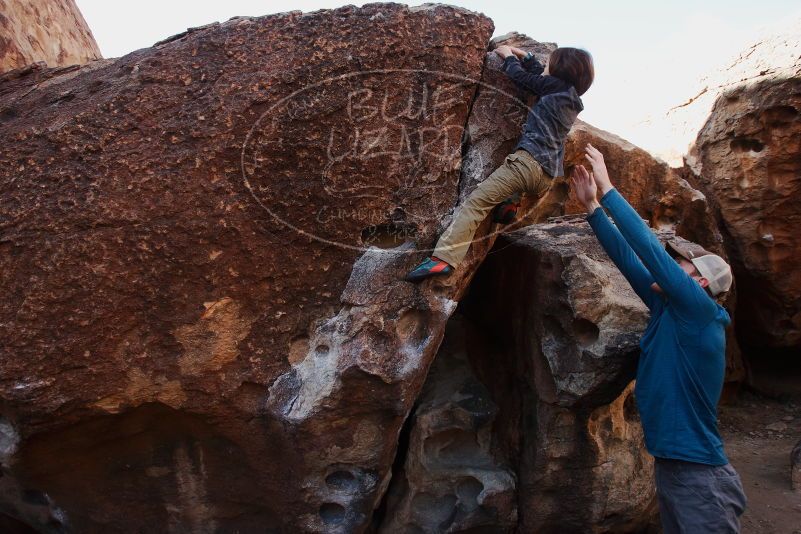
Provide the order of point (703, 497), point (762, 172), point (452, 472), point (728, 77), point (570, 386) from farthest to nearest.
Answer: point (728, 77) < point (762, 172) < point (452, 472) < point (570, 386) < point (703, 497)

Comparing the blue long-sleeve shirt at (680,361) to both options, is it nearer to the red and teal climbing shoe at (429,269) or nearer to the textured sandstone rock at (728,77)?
the red and teal climbing shoe at (429,269)

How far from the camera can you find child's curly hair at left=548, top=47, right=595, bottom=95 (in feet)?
8.93

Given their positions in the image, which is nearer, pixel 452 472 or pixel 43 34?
pixel 452 472

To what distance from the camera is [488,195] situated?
2744 mm

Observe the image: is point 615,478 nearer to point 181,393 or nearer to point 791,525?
point 791,525

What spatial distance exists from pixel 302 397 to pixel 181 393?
1.63ft

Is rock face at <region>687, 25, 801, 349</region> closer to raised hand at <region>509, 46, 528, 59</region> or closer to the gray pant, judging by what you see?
raised hand at <region>509, 46, 528, 59</region>

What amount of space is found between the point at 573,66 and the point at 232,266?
5.47 feet

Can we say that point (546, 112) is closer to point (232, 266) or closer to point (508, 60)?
point (508, 60)

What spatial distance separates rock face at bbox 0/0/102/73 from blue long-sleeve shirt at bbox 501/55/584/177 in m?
3.05

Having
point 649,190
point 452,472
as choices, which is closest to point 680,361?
point 452,472

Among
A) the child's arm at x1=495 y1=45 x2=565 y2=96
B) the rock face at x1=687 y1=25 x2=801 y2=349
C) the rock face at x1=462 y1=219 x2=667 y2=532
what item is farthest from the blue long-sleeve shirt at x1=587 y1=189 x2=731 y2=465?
the rock face at x1=687 y1=25 x2=801 y2=349

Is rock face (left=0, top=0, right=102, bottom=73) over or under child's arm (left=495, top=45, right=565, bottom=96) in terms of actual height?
over

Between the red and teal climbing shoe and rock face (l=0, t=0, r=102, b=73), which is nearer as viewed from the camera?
the red and teal climbing shoe
